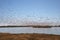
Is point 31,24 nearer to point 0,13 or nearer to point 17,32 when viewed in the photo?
point 17,32

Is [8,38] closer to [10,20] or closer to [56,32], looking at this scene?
[10,20]

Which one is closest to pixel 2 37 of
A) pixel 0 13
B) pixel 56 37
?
pixel 0 13

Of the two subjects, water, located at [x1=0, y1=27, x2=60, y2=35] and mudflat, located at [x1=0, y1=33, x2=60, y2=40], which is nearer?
mudflat, located at [x1=0, y1=33, x2=60, y2=40]

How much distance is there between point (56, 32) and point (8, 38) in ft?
1.76

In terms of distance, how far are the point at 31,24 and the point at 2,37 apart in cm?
39

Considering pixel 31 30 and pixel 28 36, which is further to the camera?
pixel 31 30

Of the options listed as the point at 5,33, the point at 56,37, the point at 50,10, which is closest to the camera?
the point at 56,37

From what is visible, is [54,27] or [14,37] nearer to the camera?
[14,37]

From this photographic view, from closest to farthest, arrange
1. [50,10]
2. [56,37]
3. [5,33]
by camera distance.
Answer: [56,37]
[5,33]
[50,10]

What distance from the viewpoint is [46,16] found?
167cm

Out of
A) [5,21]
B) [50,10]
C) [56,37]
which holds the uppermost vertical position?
[50,10]

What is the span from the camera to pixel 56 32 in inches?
60.1

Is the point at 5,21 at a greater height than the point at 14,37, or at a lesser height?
greater

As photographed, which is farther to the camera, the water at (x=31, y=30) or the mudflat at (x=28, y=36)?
the water at (x=31, y=30)
